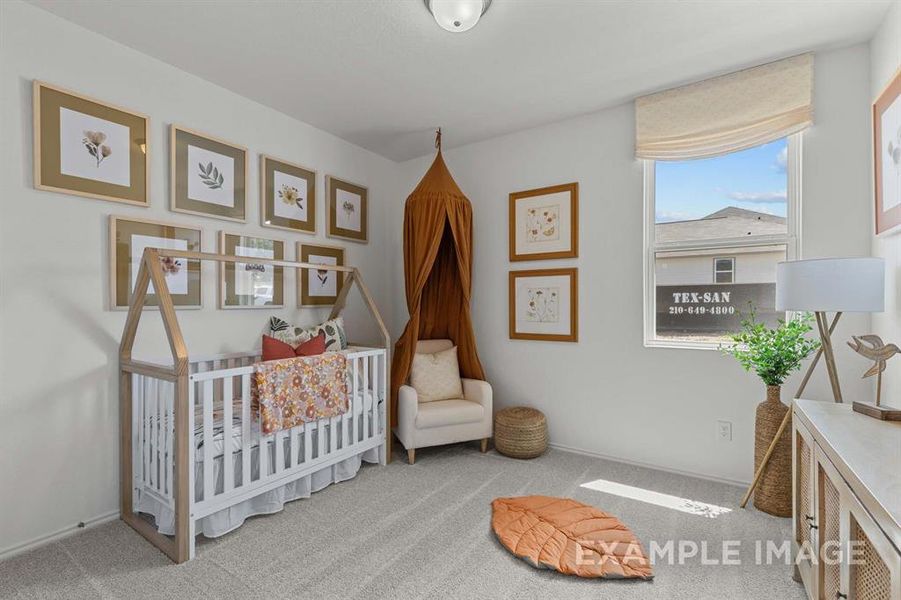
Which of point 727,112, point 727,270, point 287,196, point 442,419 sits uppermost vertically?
point 727,112

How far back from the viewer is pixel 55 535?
2.06 metres

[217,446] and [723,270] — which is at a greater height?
[723,270]

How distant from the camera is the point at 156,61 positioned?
2.44 metres

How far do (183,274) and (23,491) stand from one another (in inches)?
49.1

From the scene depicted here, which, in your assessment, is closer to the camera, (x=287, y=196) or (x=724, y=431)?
(x=724, y=431)

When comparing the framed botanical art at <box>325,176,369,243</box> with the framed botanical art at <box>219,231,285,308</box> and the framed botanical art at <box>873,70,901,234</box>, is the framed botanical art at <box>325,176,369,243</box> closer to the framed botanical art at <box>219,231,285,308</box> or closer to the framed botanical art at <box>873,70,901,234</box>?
the framed botanical art at <box>219,231,285,308</box>

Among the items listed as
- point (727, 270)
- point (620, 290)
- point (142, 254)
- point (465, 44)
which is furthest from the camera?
point (620, 290)

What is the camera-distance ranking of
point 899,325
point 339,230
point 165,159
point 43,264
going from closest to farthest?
point 899,325 < point 43,264 < point 165,159 < point 339,230

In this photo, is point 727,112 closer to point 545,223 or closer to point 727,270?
point 727,270

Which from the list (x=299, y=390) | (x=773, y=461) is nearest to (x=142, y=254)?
(x=299, y=390)

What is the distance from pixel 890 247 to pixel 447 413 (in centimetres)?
256

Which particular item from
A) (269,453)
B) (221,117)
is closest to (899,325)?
(269,453)

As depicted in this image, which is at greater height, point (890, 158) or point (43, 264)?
point (890, 158)

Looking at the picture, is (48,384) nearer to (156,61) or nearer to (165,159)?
(165,159)
